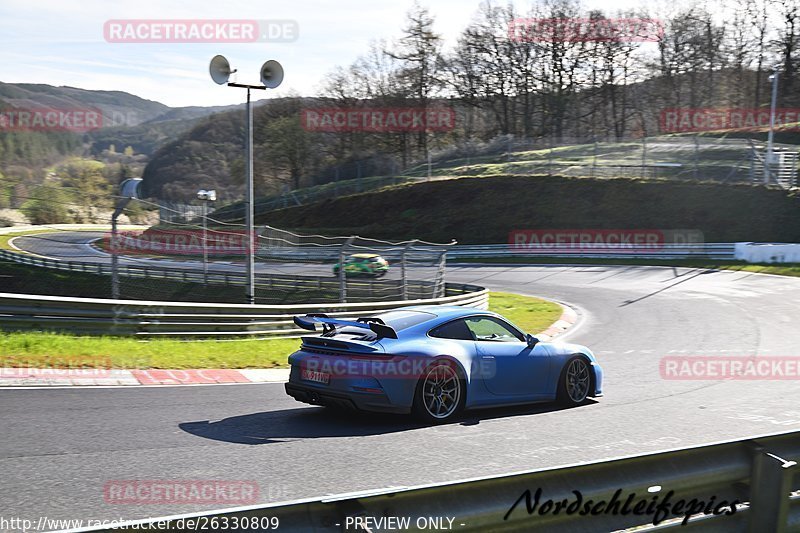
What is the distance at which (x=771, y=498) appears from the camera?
3938 millimetres

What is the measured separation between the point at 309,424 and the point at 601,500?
495 cm

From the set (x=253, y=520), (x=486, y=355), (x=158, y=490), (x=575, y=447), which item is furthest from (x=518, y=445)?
(x=253, y=520)

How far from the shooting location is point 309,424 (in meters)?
8.16

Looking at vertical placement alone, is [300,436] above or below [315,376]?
below

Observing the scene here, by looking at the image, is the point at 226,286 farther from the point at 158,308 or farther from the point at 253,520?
the point at 253,520

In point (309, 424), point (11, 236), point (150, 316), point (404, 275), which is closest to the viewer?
point (309, 424)

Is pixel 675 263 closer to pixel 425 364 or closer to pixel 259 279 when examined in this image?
pixel 259 279

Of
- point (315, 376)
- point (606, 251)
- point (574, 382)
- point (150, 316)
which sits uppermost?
point (315, 376)

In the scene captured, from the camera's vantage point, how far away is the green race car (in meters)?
17.4

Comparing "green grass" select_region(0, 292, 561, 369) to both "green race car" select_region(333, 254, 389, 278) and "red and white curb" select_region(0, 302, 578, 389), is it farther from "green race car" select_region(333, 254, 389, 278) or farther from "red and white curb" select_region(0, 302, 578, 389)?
"green race car" select_region(333, 254, 389, 278)

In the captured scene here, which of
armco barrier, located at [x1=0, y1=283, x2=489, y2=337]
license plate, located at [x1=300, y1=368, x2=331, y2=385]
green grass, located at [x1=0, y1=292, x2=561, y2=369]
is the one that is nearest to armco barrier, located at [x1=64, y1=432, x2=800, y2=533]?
license plate, located at [x1=300, y1=368, x2=331, y2=385]

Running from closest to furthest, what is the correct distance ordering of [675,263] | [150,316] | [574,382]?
1. [574,382]
2. [150,316]
3. [675,263]

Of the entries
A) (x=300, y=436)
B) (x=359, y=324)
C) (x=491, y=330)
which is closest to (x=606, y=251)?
(x=491, y=330)

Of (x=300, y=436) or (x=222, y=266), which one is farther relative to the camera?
(x=222, y=266)
